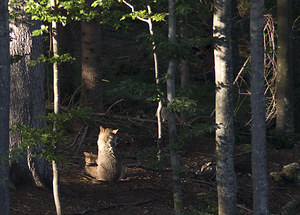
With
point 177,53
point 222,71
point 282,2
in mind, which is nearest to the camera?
point 177,53

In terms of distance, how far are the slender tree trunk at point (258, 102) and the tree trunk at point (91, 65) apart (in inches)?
245

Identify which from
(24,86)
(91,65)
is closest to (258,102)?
(24,86)

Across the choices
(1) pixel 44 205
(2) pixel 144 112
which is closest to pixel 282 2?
(2) pixel 144 112

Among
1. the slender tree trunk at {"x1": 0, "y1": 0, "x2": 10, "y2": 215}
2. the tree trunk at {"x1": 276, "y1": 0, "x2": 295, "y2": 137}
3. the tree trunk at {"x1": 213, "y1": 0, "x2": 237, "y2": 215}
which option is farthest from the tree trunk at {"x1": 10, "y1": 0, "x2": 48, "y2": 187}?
the tree trunk at {"x1": 276, "y1": 0, "x2": 295, "y2": 137}

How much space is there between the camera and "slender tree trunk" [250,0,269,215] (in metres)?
8.03

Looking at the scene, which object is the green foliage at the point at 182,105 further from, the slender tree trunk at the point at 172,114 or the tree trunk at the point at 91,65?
the tree trunk at the point at 91,65

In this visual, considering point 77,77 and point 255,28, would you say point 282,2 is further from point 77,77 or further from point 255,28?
point 77,77

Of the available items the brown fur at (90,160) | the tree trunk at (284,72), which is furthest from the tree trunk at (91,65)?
the tree trunk at (284,72)

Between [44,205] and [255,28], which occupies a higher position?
[255,28]

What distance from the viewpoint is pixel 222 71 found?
306 inches

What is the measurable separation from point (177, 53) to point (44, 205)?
147 inches

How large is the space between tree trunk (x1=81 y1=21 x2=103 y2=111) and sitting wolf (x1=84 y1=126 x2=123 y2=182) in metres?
3.97

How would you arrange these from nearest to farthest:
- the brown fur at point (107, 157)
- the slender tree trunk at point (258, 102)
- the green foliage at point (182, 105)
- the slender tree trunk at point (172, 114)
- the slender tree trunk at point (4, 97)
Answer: the slender tree trunk at point (4, 97) < the green foliage at point (182, 105) < the slender tree trunk at point (172, 114) < the slender tree trunk at point (258, 102) < the brown fur at point (107, 157)

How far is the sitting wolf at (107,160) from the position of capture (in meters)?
9.80
